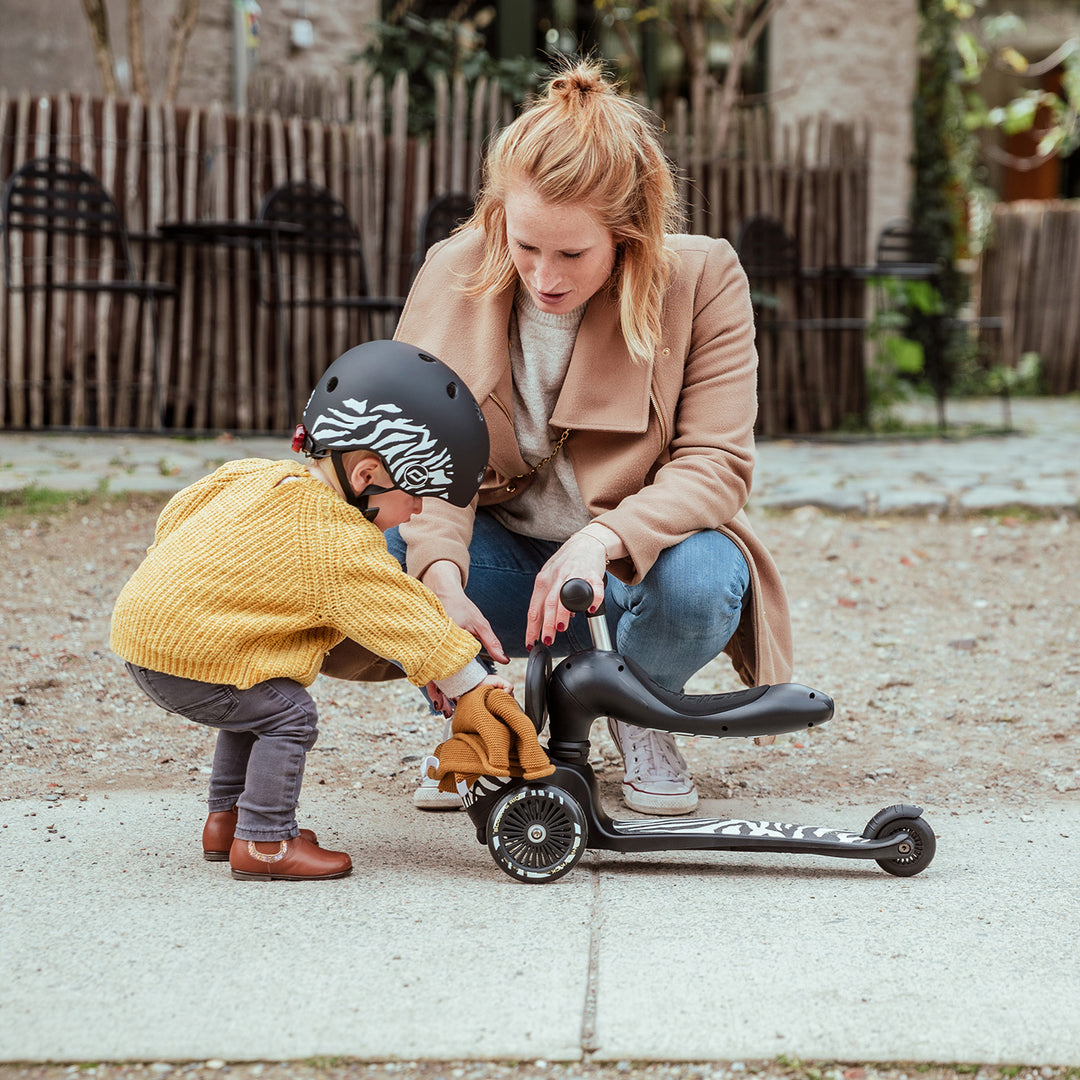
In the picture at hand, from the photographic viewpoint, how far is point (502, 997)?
181cm

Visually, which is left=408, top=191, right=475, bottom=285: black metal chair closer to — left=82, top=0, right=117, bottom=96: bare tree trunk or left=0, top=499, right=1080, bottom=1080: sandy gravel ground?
left=82, top=0, right=117, bottom=96: bare tree trunk

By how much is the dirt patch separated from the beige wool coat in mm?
601

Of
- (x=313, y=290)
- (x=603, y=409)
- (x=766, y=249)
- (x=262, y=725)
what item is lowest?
(x=262, y=725)

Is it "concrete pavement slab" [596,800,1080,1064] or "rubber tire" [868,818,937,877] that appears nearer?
"concrete pavement slab" [596,800,1080,1064]

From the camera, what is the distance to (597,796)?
2.25 metres

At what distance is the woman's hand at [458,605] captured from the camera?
2.31 metres

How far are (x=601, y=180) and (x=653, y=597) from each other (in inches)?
29.6

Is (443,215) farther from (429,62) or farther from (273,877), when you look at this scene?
(273,877)

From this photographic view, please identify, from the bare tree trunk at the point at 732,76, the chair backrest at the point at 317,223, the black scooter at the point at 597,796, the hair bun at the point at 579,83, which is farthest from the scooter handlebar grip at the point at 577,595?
the bare tree trunk at the point at 732,76

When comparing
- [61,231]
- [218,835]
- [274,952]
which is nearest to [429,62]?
[61,231]

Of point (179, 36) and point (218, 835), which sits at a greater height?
point (179, 36)

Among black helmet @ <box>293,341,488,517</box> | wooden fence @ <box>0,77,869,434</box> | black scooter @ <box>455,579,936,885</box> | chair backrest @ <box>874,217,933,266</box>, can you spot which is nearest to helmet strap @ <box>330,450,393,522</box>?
black helmet @ <box>293,341,488,517</box>

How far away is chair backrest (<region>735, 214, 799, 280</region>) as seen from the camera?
7.67 metres

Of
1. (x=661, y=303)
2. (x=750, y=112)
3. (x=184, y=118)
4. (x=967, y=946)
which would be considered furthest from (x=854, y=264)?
(x=967, y=946)
